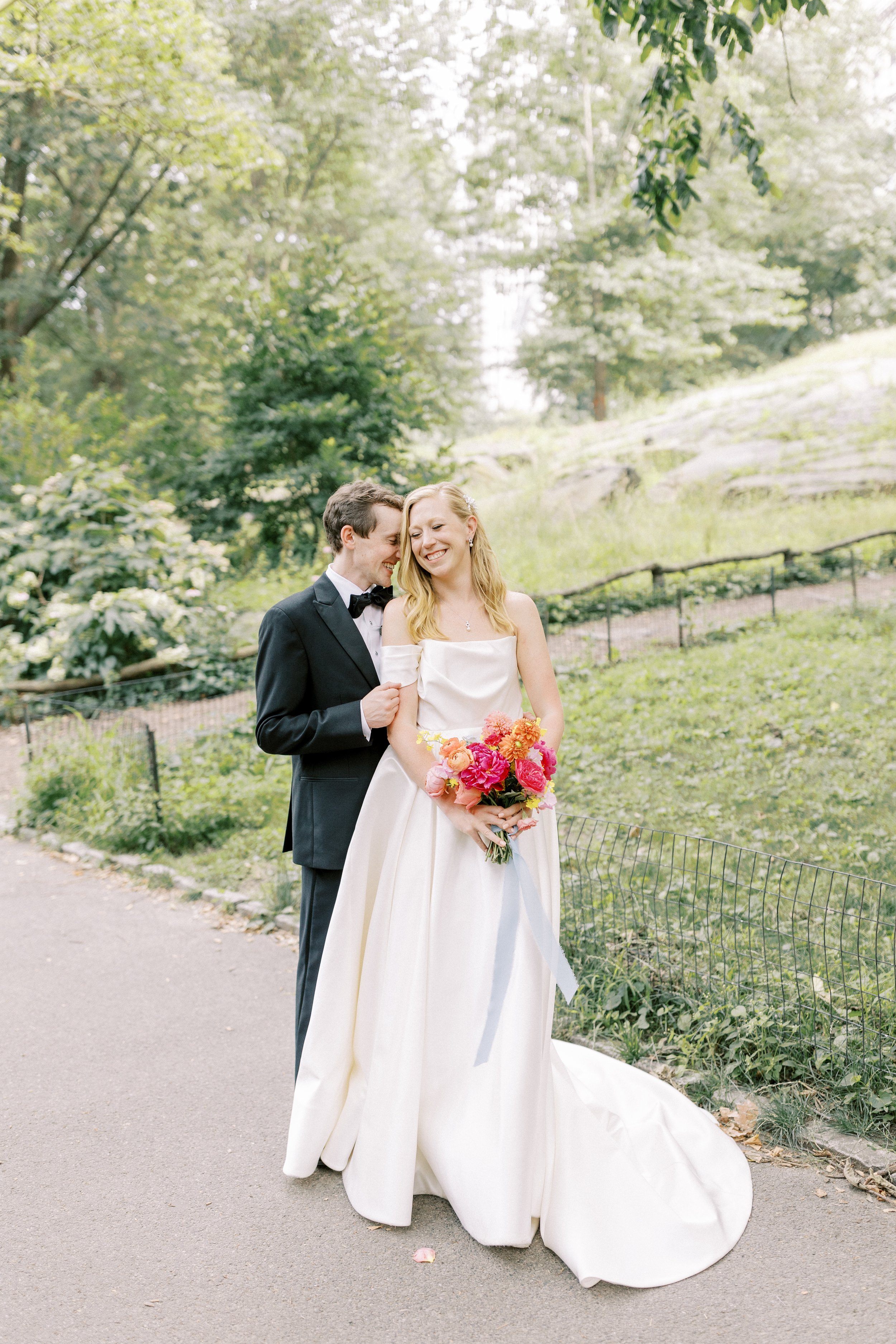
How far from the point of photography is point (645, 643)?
467 inches

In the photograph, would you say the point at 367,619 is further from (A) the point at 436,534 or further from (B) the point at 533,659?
(B) the point at 533,659

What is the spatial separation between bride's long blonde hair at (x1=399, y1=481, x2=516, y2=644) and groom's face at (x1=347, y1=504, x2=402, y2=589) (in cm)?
8

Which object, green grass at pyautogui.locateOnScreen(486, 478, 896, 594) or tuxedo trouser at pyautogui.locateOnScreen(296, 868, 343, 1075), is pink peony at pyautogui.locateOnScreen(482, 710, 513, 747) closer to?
tuxedo trouser at pyautogui.locateOnScreen(296, 868, 343, 1075)

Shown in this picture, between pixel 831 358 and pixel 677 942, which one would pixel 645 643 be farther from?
pixel 831 358

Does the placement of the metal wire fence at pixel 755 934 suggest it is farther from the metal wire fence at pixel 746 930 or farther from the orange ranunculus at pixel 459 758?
the orange ranunculus at pixel 459 758

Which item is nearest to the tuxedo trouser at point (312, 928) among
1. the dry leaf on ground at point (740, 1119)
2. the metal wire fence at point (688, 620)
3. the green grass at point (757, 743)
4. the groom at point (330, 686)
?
the groom at point (330, 686)

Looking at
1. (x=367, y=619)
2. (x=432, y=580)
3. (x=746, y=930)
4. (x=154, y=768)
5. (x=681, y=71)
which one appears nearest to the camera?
(x=432, y=580)

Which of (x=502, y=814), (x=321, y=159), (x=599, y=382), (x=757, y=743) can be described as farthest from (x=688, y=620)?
(x=321, y=159)

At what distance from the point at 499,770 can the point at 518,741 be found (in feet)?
0.35

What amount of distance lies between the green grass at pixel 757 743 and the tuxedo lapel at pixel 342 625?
136 inches

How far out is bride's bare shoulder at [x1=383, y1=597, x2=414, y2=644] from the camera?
10.9 feet

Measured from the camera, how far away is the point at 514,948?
319 centimetres

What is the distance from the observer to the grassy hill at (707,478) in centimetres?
1609

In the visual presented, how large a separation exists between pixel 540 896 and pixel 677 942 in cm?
170
